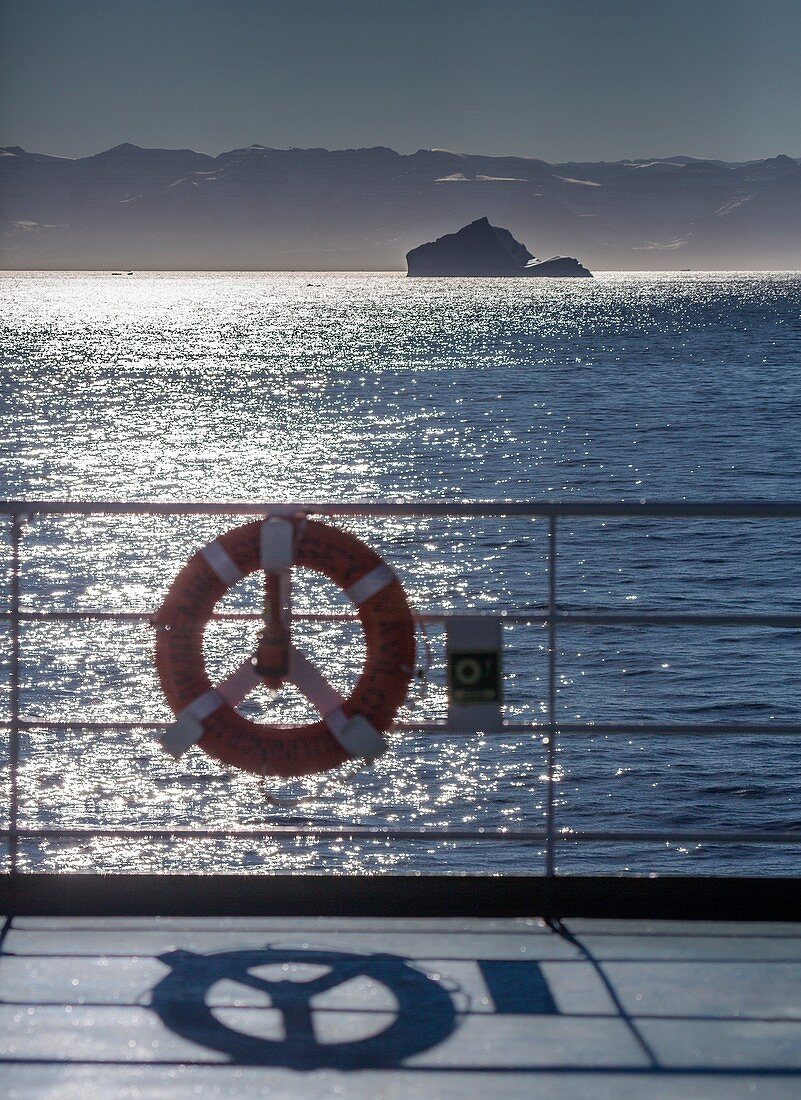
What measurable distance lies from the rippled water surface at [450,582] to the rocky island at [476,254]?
391 feet

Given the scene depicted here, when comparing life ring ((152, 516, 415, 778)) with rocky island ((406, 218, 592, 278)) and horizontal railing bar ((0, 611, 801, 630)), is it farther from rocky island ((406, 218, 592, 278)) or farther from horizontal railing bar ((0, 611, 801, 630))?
rocky island ((406, 218, 592, 278))

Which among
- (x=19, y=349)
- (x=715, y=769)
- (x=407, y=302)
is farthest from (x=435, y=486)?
(x=407, y=302)

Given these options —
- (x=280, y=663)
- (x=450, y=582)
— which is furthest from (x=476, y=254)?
(x=280, y=663)

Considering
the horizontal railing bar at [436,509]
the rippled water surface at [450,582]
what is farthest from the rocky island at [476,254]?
the horizontal railing bar at [436,509]

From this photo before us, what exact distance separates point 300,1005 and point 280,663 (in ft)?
2.15

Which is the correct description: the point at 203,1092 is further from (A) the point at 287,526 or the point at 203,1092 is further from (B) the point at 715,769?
(B) the point at 715,769

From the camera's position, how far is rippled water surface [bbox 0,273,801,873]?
1341cm

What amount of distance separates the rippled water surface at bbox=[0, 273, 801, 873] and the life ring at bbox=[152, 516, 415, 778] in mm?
229

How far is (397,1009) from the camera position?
2152mm

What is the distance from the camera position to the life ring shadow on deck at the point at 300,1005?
200cm

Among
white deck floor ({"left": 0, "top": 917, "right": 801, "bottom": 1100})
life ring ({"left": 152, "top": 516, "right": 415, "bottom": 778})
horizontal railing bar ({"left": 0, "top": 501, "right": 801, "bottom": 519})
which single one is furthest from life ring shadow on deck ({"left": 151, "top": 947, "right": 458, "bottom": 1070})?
horizontal railing bar ({"left": 0, "top": 501, "right": 801, "bottom": 519})

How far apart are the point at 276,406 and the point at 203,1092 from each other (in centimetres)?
4777

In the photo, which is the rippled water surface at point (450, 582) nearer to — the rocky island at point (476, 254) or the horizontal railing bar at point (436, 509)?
the horizontal railing bar at point (436, 509)

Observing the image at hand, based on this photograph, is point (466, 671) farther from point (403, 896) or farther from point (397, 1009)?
point (397, 1009)
